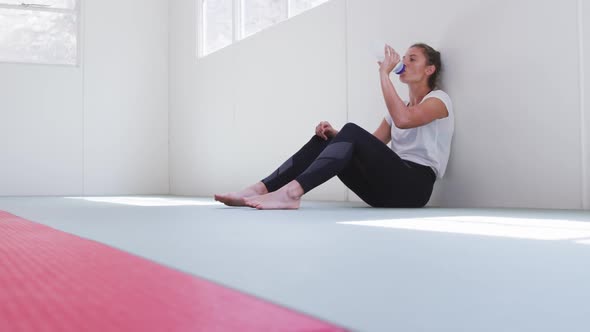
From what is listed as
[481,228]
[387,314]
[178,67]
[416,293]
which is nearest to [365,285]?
[416,293]

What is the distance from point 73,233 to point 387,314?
1.43 meters

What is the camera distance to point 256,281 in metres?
1.14

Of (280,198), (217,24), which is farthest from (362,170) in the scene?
(217,24)

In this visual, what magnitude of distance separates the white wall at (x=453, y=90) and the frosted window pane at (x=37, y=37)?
175 cm

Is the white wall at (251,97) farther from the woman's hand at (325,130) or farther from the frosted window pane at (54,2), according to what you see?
the woman's hand at (325,130)

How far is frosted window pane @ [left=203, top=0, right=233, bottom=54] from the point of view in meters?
6.27

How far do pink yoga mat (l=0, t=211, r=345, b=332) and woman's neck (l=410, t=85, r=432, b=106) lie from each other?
97.4 inches

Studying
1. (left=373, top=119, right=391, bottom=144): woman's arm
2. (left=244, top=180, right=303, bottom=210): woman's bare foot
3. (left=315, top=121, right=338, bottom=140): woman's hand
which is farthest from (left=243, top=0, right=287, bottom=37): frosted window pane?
(left=244, top=180, right=303, bottom=210): woman's bare foot

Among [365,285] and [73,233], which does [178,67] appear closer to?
[73,233]

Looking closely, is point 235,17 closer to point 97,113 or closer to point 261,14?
point 261,14

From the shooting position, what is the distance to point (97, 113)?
7344 mm

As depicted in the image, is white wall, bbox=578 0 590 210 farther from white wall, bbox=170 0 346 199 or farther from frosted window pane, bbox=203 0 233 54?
frosted window pane, bbox=203 0 233 54

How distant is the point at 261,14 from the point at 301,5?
607mm

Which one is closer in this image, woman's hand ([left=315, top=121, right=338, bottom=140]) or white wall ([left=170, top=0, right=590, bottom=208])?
white wall ([left=170, top=0, right=590, bottom=208])
